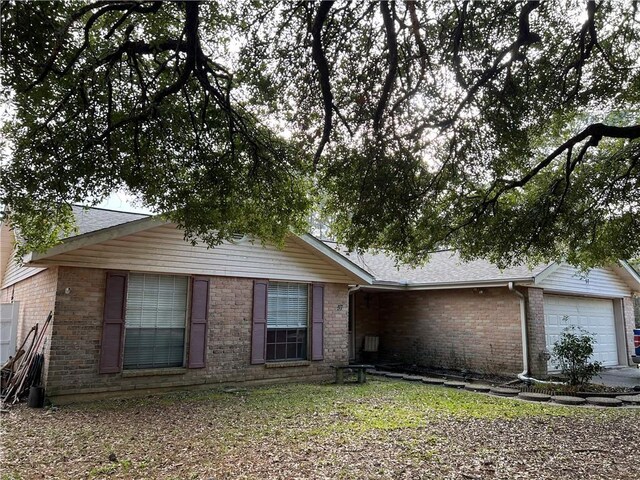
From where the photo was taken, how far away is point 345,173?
261 inches

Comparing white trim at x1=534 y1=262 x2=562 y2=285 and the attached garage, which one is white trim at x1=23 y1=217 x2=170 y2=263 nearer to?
white trim at x1=534 y1=262 x2=562 y2=285

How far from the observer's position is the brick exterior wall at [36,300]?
329 inches

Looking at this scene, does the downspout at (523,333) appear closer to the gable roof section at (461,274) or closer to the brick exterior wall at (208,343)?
the gable roof section at (461,274)

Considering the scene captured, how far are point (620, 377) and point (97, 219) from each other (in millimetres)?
14322

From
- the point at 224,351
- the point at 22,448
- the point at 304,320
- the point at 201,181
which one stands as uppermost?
the point at 201,181

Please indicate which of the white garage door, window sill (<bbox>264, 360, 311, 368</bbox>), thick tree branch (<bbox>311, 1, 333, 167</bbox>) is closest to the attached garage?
the white garage door

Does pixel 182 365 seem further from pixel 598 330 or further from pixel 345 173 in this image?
pixel 598 330

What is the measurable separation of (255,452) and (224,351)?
15.8ft

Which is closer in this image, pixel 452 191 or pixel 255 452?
pixel 255 452

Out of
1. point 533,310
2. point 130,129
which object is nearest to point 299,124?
point 130,129

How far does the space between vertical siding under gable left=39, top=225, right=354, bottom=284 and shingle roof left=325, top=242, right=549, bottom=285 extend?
45.7 inches

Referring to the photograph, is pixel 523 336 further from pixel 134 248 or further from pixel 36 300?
pixel 36 300

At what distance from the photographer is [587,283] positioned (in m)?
14.5

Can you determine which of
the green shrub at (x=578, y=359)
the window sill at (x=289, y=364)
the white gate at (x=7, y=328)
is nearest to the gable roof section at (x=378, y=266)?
the green shrub at (x=578, y=359)
